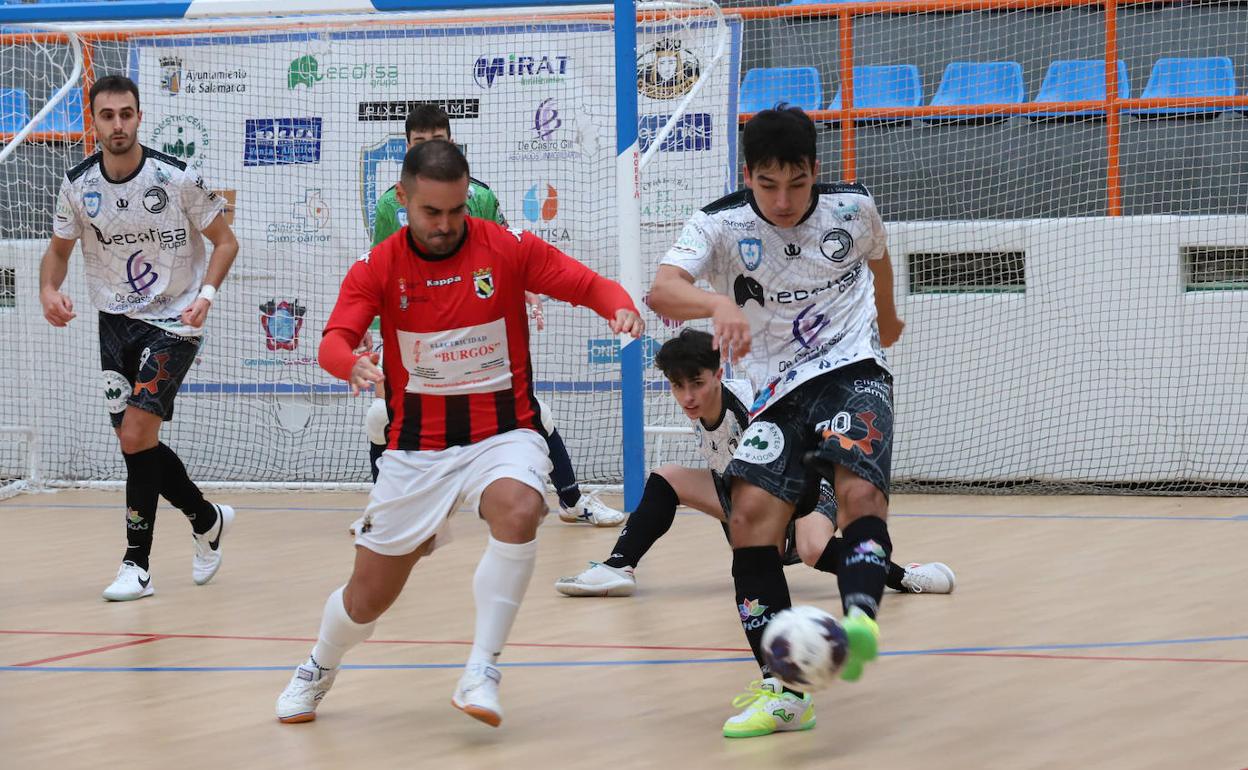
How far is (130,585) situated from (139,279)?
4.03ft

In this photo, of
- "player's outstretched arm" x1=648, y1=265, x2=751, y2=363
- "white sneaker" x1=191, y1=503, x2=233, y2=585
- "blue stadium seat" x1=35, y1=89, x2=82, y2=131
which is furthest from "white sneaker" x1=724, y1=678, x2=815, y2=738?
"blue stadium seat" x1=35, y1=89, x2=82, y2=131

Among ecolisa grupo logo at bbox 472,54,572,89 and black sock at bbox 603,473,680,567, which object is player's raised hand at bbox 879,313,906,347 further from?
ecolisa grupo logo at bbox 472,54,572,89

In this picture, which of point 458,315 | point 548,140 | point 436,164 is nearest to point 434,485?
point 458,315

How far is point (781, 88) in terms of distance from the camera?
34.7 ft

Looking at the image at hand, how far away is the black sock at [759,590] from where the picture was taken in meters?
3.95

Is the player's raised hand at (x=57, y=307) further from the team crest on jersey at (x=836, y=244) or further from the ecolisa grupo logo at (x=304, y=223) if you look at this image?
the ecolisa grupo logo at (x=304, y=223)

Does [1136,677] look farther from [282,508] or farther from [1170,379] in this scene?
[282,508]

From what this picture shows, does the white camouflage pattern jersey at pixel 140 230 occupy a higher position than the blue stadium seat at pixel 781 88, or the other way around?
the blue stadium seat at pixel 781 88

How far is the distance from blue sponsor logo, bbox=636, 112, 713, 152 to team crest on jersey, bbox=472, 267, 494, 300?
→ 5248 mm

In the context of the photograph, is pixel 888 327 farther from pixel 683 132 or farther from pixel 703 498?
pixel 683 132

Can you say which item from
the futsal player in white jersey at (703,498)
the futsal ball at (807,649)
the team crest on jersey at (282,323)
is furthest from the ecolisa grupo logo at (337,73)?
the futsal ball at (807,649)

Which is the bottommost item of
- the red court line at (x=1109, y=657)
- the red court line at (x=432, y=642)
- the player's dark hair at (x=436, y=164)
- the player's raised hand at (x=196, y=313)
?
the red court line at (x=432, y=642)

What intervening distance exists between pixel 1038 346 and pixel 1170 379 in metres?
0.73

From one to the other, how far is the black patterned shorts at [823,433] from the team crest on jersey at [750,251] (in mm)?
354
